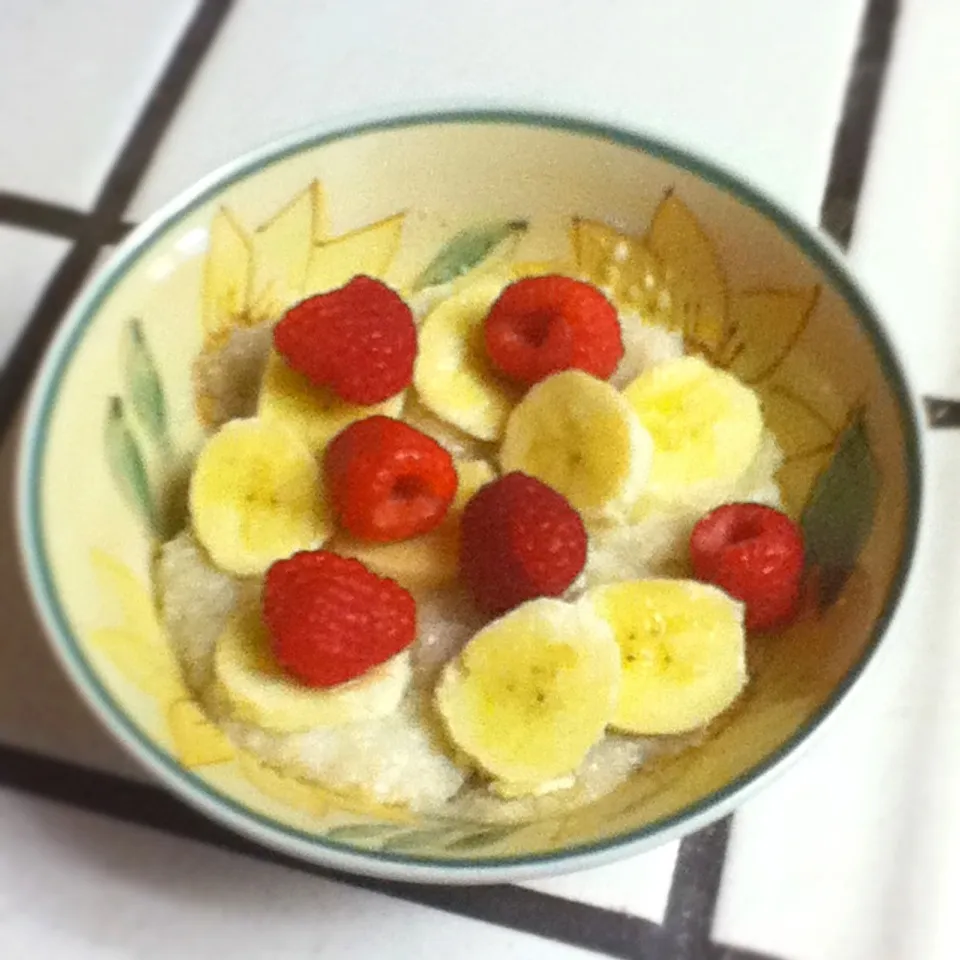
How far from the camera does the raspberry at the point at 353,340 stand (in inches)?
21.9

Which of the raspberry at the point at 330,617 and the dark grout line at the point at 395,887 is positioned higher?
the raspberry at the point at 330,617

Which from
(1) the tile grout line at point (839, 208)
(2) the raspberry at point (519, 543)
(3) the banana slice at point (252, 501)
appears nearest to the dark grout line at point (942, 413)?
(1) the tile grout line at point (839, 208)

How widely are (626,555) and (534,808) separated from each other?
0.45ft

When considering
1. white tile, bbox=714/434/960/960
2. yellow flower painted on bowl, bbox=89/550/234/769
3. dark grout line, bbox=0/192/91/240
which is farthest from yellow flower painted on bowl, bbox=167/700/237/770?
dark grout line, bbox=0/192/91/240

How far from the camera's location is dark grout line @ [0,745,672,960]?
48cm

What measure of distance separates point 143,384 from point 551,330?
20 cm

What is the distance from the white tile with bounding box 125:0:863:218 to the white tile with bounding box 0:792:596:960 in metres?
0.41

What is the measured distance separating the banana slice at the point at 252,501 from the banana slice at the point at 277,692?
0.15 ft

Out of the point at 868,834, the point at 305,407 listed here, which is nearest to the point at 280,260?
the point at 305,407

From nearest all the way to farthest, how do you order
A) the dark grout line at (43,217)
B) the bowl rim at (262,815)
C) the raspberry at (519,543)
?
the bowl rim at (262,815) → the raspberry at (519,543) → the dark grout line at (43,217)

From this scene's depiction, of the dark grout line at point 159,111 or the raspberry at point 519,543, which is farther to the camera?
the dark grout line at point 159,111

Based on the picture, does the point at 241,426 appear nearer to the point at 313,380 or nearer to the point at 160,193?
the point at 313,380

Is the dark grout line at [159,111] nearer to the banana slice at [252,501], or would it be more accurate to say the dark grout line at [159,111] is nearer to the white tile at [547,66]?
the white tile at [547,66]

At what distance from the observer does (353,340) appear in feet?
1.82
